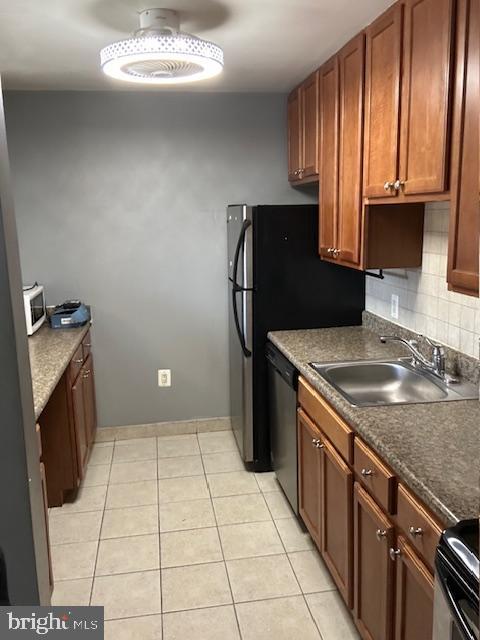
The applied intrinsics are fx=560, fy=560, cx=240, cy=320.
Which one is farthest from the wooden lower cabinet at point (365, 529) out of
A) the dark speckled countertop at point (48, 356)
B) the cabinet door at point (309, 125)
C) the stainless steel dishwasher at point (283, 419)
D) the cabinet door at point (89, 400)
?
the cabinet door at point (89, 400)

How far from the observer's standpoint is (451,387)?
223 centimetres

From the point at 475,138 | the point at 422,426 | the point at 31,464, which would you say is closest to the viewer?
the point at 31,464

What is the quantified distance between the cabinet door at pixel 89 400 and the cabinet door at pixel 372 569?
203cm

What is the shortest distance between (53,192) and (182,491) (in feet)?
6.85

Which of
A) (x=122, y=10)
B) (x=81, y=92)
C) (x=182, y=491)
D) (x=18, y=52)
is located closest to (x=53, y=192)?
(x=81, y=92)

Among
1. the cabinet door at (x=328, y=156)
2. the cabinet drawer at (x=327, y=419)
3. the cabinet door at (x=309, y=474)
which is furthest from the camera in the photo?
the cabinet door at (x=328, y=156)

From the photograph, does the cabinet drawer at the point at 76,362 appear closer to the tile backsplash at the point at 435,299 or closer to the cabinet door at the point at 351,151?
the cabinet door at the point at 351,151

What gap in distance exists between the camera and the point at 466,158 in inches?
68.3

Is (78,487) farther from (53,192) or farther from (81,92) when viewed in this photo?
(81,92)

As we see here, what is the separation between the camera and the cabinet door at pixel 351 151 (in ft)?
8.20

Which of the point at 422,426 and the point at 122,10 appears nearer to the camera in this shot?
the point at 422,426

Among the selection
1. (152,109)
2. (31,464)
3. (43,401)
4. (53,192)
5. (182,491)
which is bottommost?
(182,491)

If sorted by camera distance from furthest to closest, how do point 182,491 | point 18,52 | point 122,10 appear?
point 182,491 < point 18,52 < point 122,10

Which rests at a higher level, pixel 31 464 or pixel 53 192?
pixel 53 192
